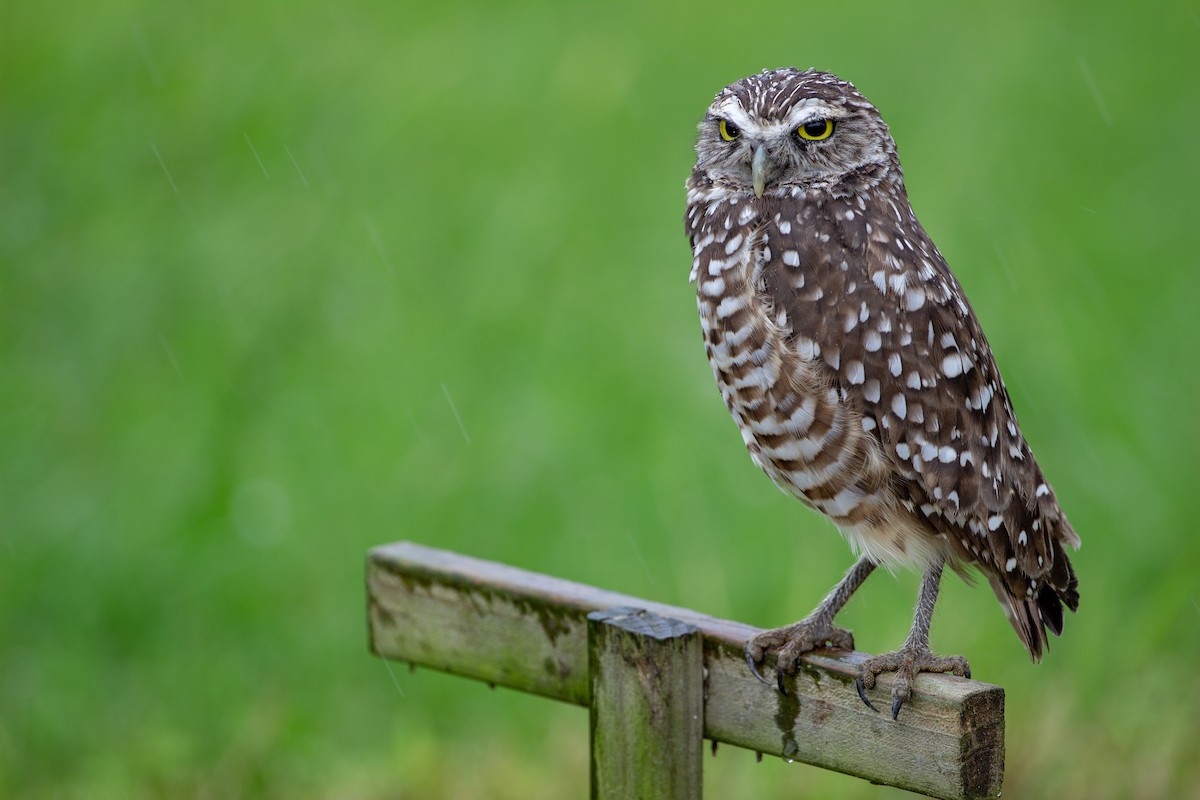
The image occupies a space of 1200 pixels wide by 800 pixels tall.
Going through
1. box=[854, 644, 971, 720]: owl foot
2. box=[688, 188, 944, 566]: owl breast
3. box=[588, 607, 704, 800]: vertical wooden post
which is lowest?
box=[588, 607, 704, 800]: vertical wooden post

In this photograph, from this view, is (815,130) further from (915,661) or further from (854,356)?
(915,661)

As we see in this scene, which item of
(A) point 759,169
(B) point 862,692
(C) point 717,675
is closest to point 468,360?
(A) point 759,169

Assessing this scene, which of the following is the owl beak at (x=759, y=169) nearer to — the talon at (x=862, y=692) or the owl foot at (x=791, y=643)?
the owl foot at (x=791, y=643)

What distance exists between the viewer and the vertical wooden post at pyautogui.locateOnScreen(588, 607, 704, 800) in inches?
93.7

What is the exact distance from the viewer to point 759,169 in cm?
282

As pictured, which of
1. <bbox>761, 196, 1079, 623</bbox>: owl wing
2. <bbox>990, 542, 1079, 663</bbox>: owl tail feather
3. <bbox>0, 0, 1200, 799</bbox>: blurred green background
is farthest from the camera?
<bbox>0, 0, 1200, 799</bbox>: blurred green background

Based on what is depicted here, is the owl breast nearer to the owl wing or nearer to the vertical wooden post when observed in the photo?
→ the owl wing

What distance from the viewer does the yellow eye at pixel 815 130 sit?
2801 mm

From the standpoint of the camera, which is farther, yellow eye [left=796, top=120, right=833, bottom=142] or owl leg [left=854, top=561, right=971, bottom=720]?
yellow eye [left=796, top=120, right=833, bottom=142]

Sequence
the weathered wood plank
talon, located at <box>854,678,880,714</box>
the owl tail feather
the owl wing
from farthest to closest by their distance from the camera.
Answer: the owl tail feather, the owl wing, talon, located at <box>854,678,880,714</box>, the weathered wood plank

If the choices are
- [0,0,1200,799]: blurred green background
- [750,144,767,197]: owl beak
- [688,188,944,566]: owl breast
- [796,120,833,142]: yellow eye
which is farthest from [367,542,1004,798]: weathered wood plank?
[0,0,1200,799]: blurred green background

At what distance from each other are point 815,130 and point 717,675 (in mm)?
1116

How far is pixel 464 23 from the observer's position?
8.61 m

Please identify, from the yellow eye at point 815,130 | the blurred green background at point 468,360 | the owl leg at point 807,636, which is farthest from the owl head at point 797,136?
the blurred green background at point 468,360
